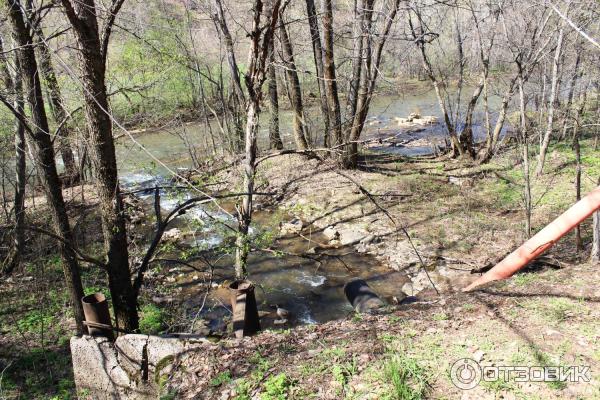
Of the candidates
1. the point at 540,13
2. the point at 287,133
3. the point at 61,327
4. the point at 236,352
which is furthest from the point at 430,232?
the point at 287,133

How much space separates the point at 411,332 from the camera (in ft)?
12.8

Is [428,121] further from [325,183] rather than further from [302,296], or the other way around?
[302,296]

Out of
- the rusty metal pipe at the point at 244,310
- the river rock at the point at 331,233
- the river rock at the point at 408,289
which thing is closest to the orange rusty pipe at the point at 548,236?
the river rock at the point at 408,289

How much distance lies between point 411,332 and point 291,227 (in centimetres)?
657

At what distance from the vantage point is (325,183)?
40.0 ft

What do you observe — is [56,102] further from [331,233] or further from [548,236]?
[548,236]

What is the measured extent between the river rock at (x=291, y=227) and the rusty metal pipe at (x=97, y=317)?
5.85 meters

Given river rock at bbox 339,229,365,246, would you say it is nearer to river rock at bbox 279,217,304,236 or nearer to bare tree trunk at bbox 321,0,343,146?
river rock at bbox 279,217,304,236

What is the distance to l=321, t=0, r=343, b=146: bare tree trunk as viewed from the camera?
10.9 meters

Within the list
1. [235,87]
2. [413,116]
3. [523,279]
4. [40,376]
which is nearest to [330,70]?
[235,87]

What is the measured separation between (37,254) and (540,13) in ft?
38.5

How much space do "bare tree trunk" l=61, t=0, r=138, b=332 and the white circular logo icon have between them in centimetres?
338

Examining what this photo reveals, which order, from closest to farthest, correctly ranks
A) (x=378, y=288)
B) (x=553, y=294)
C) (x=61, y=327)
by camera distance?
(x=553, y=294) → (x=61, y=327) → (x=378, y=288)

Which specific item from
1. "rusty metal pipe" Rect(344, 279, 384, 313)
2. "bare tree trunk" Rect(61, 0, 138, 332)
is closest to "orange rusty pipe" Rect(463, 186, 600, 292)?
"rusty metal pipe" Rect(344, 279, 384, 313)
